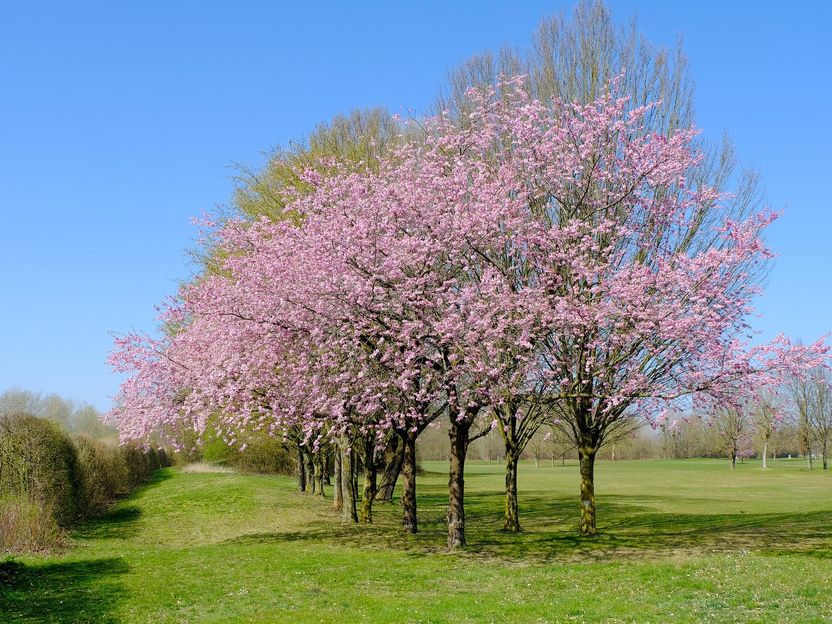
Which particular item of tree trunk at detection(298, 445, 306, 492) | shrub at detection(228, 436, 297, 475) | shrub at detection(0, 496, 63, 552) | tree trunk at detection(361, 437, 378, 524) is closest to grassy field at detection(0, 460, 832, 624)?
shrub at detection(0, 496, 63, 552)

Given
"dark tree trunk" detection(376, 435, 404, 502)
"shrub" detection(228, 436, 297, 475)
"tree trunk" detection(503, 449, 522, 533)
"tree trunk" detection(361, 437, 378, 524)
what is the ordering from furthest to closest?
"shrub" detection(228, 436, 297, 475), "dark tree trunk" detection(376, 435, 404, 502), "tree trunk" detection(361, 437, 378, 524), "tree trunk" detection(503, 449, 522, 533)

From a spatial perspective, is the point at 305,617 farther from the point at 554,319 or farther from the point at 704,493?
the point at 704,493

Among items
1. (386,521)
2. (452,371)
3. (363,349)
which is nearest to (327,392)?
(363,349)

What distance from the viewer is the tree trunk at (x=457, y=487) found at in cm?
2177

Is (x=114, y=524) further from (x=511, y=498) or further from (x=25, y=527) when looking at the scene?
(x=511, y=498)

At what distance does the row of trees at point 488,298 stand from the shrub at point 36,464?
146 inches

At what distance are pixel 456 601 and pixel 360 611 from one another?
2.01m

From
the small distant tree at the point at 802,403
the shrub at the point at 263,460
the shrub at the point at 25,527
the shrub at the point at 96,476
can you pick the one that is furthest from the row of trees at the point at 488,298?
the small distant tree at the point at 802,403

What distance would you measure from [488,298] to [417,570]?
23.8ft

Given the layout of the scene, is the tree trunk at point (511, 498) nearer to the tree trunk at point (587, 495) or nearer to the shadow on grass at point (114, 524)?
the tree trunk at point (587, 495)

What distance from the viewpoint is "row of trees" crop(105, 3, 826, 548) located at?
20.1m

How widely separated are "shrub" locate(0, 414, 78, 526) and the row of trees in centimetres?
370

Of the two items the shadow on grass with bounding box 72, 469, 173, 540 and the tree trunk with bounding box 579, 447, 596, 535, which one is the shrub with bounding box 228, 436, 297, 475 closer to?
the shadow on grass with bounding box 72, 469, 173, 540

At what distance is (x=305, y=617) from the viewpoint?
13.3 m
